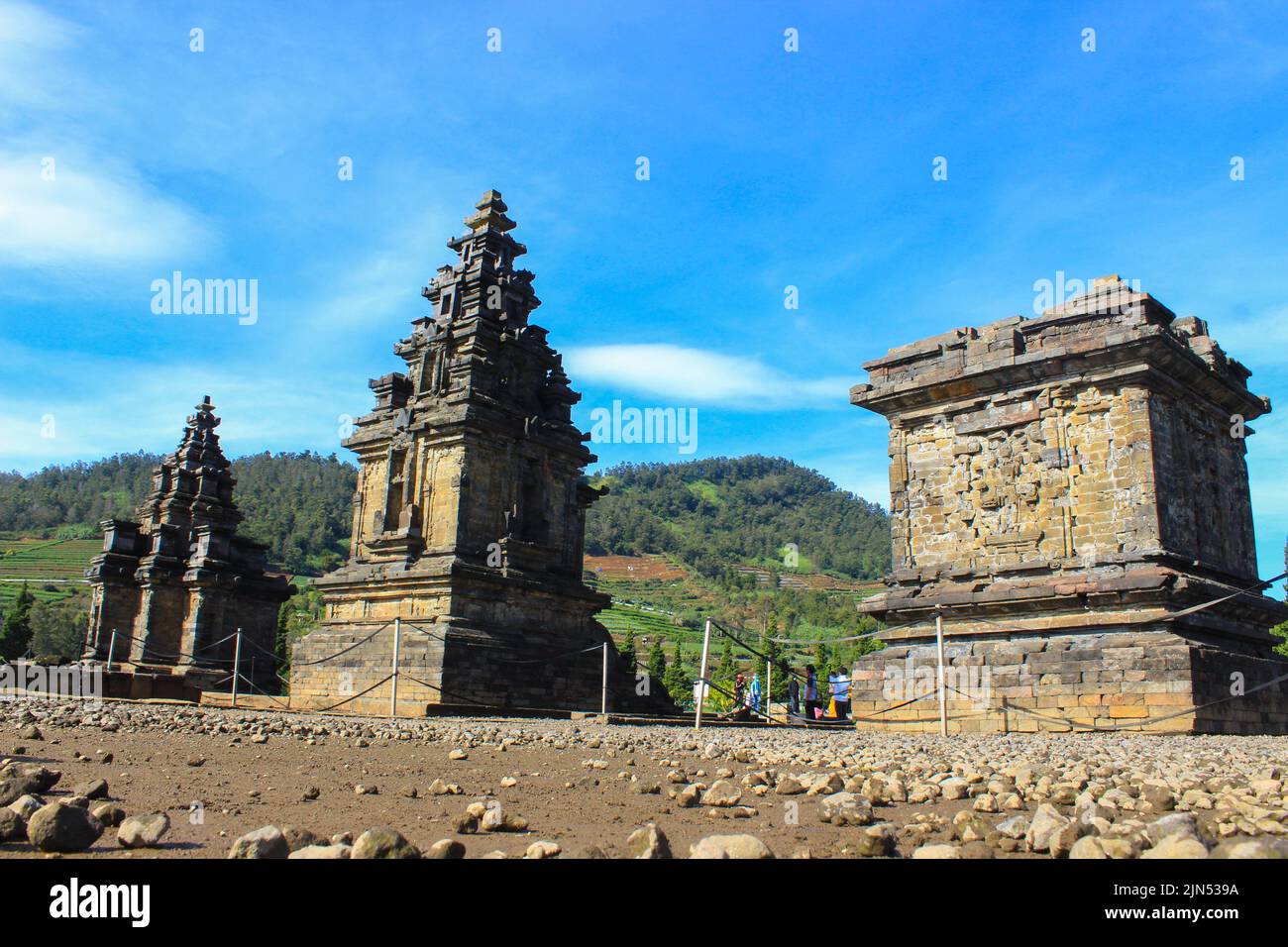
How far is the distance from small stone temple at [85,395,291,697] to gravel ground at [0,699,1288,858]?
18655 millimetres

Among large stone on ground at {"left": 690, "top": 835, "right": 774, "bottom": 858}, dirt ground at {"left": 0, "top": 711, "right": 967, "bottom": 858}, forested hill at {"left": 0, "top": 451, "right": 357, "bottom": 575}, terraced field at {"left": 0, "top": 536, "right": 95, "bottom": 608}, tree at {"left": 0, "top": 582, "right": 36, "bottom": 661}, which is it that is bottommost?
dirt ground at {"left": 0, "top": 711, "right": 967, "bottom": 858}

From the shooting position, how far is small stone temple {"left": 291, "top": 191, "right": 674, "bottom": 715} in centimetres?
2006

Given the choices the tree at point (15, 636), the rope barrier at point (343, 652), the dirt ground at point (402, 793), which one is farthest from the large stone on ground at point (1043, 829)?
the tree at point (15, 636)

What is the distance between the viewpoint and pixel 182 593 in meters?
29.9

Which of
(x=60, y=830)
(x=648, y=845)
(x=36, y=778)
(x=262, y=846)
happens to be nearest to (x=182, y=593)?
(x=36, y=778)

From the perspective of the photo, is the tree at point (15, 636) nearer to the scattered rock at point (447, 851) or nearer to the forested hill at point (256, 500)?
the scattered rock at point (447, 851)

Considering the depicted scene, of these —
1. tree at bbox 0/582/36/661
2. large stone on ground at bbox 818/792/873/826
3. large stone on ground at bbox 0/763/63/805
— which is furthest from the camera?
tree at bbox 0/582/36/661

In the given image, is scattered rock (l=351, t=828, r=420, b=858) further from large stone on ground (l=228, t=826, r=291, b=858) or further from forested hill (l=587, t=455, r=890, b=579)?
forested hill (l=587, t=455, r=890, b=579)

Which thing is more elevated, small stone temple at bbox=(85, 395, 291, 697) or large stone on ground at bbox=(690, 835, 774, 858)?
small stone temple at bbox=(85, 395, 291, 697)

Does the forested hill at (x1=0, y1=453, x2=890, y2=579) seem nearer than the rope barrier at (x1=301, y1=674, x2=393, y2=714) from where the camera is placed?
No

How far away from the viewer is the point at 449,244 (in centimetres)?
2570

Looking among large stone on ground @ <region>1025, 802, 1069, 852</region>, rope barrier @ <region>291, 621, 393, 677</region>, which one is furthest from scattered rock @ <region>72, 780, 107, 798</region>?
rope barrier @ <region>291, 621, 393, 677</region>

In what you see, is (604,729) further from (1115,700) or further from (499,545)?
(499,545)

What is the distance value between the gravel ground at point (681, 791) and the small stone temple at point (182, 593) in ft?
61.2
